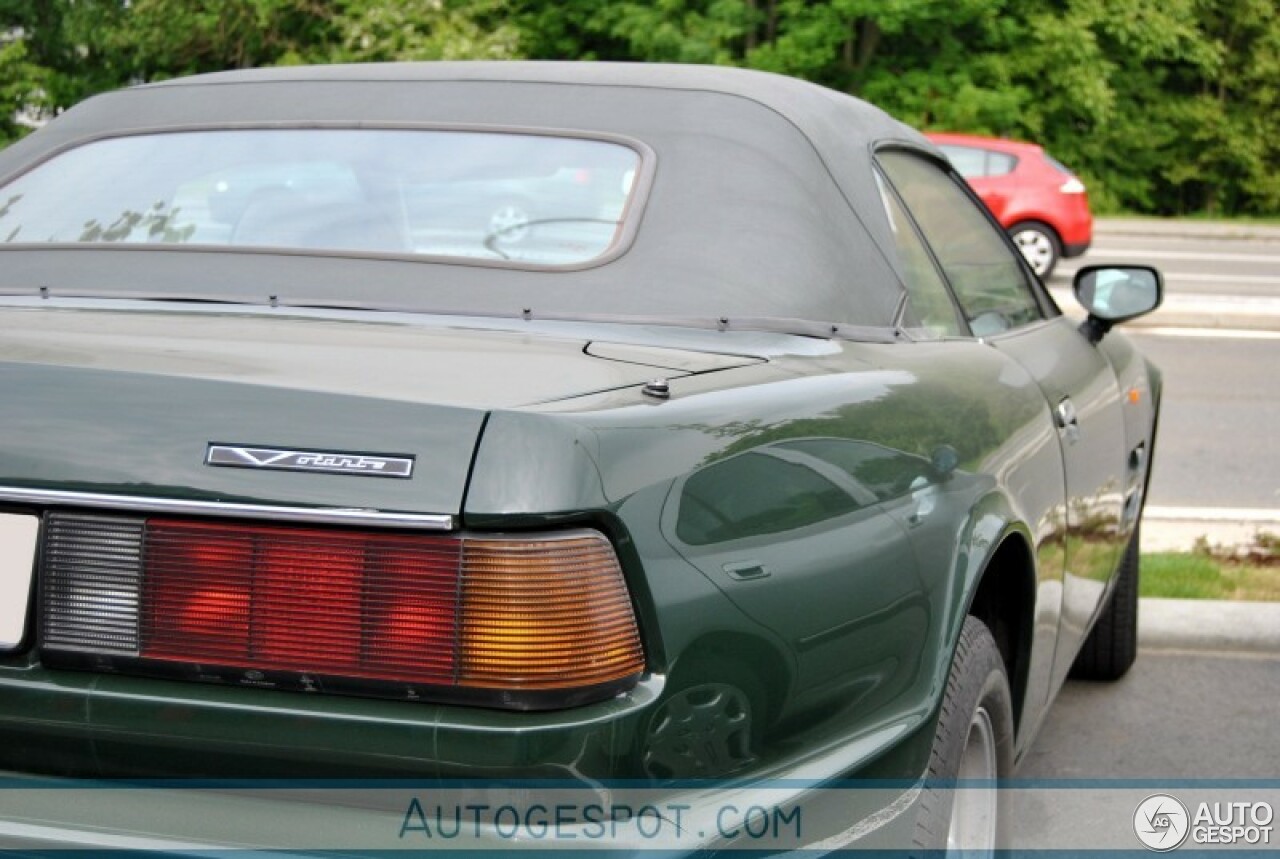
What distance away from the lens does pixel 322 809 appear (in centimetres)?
184

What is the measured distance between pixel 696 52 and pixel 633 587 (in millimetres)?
27022

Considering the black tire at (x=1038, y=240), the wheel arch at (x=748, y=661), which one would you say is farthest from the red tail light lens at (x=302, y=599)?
the black tire at (x=1038, y=240)

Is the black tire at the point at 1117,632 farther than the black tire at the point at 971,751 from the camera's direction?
Yes

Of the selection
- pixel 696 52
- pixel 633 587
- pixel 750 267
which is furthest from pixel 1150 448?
pixel 696 52

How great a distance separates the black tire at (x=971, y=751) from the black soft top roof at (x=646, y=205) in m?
0.60

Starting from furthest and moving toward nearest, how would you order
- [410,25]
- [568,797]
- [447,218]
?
1. [410,25]
2. [447,218]
3. [568,797]

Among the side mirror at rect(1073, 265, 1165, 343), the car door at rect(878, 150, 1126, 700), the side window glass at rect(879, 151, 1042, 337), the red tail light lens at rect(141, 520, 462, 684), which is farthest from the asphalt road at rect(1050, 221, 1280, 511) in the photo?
the red tail light lens at rect(141, 520, 462, 684)

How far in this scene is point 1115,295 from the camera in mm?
4305

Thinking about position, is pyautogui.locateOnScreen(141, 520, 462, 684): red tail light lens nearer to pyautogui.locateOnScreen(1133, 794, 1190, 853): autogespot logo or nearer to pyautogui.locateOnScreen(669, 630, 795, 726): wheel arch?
pyautogui.locateOnScreen(669, 630, 795, 726): wheel arch

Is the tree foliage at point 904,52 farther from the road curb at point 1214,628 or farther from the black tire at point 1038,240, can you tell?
the road curb at point 1214,628

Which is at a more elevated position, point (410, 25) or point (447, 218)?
point (447, 218)

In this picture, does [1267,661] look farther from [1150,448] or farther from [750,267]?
[750,267]

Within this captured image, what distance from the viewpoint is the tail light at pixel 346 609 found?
5.98ft

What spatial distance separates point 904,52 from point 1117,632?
28.7 metres
